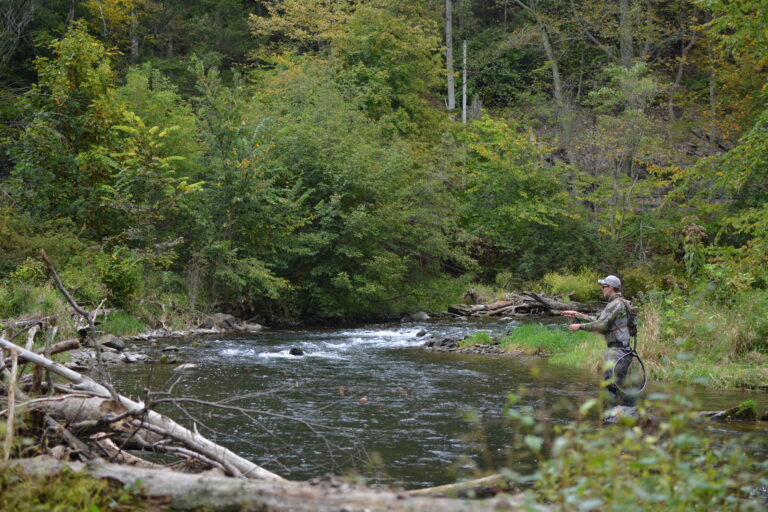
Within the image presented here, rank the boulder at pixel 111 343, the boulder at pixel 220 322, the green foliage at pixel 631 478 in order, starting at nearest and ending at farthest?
the green foliage at pixel 631 478 → the boulder at pixel 111 343 → the boulder at pixel 220 322

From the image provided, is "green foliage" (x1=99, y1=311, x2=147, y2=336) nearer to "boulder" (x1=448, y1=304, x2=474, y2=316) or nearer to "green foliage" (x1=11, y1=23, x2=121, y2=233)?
"green foliage" (x1=11, y1=23, x2=121, y2=233)

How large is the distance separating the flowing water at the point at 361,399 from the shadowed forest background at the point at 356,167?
118 inches

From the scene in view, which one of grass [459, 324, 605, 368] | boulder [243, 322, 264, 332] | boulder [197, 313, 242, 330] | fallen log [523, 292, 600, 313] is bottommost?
fallen log [523, 292, 600, 313]

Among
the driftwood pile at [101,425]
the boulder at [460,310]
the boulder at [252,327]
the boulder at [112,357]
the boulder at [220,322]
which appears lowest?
the boulder at [460,310]

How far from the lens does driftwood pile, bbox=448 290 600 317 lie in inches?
973

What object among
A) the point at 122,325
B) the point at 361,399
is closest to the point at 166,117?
the point at 122,325

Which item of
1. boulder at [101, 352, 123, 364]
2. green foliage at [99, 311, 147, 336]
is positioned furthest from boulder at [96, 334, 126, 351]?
green foliage at [99, 311, 147, 336]

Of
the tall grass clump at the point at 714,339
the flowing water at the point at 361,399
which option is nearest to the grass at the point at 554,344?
the flowing water at the point at 361,399

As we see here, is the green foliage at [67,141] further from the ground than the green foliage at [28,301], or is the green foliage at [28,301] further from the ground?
the green foliage at [67,141]

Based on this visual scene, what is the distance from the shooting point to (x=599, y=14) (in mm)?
35562

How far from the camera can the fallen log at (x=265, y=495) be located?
3.50 metres

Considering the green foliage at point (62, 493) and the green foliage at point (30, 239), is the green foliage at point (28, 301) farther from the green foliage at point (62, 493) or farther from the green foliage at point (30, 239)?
the green foliage at point (62, 493)

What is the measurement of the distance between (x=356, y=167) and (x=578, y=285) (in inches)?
408

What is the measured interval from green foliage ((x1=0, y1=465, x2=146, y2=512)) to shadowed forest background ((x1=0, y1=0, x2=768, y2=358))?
8.19 meters
